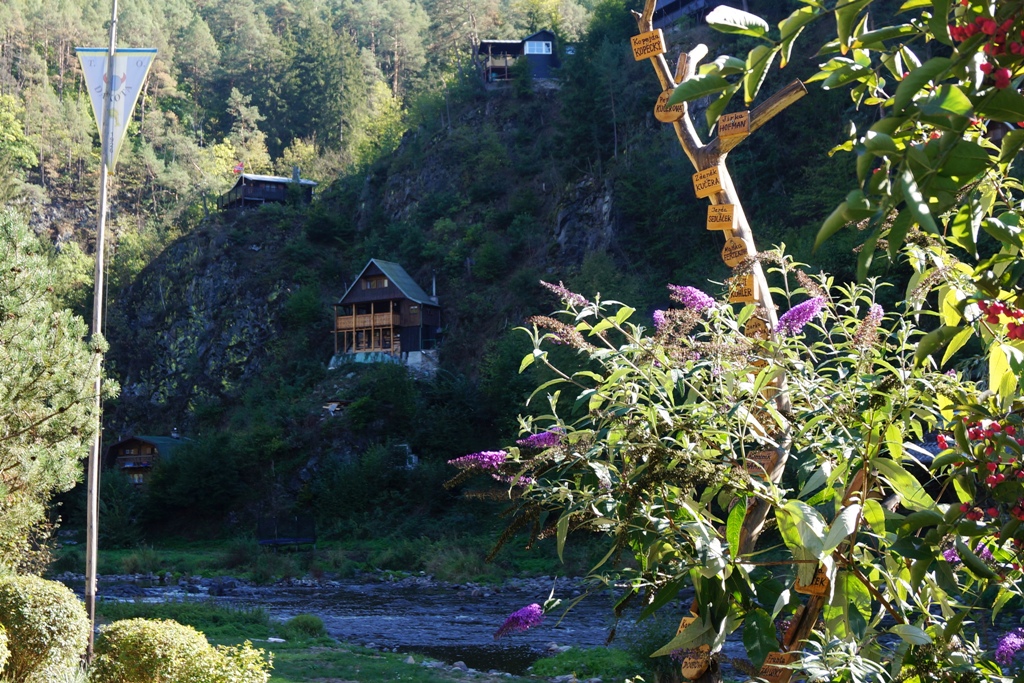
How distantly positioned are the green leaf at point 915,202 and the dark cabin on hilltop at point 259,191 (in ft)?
190

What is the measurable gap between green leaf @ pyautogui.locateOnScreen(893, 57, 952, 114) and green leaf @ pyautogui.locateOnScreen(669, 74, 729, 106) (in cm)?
24

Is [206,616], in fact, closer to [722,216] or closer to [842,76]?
[722,216]

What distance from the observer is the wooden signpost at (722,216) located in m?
3.05

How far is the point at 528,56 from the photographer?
183 ft

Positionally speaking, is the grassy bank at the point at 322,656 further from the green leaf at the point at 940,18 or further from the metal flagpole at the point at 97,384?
the green leaf at the point at 940,18

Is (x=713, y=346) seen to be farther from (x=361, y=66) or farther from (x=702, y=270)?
(x=361, y=66)

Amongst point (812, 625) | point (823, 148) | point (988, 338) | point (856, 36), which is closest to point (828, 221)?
point (856, 36)

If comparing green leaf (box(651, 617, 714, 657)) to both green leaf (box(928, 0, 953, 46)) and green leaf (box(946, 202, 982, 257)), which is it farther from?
green leaf (box(928, 0, 953, 46))

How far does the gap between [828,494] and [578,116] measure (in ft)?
141

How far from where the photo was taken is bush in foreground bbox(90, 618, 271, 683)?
6.69 metres

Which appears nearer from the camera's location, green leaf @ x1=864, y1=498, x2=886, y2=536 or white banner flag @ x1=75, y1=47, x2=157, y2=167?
green leaf @ x1=864, y1=498, x2=886, y2=536

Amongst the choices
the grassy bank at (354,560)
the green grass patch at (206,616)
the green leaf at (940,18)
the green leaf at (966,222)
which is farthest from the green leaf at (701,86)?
the grassy bank at (354,560)

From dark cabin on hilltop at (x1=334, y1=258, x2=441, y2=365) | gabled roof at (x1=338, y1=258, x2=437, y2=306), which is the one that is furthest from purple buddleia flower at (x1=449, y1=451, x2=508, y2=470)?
gabled roof at (x1=338, y1=258, x2=437, y2=306)

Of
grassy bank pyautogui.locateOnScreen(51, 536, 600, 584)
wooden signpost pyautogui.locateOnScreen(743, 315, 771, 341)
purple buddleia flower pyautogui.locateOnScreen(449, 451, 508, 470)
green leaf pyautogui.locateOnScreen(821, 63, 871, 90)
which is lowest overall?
grassy bank pyautogui.locateOnScreen(51, 536, 600, 584)
